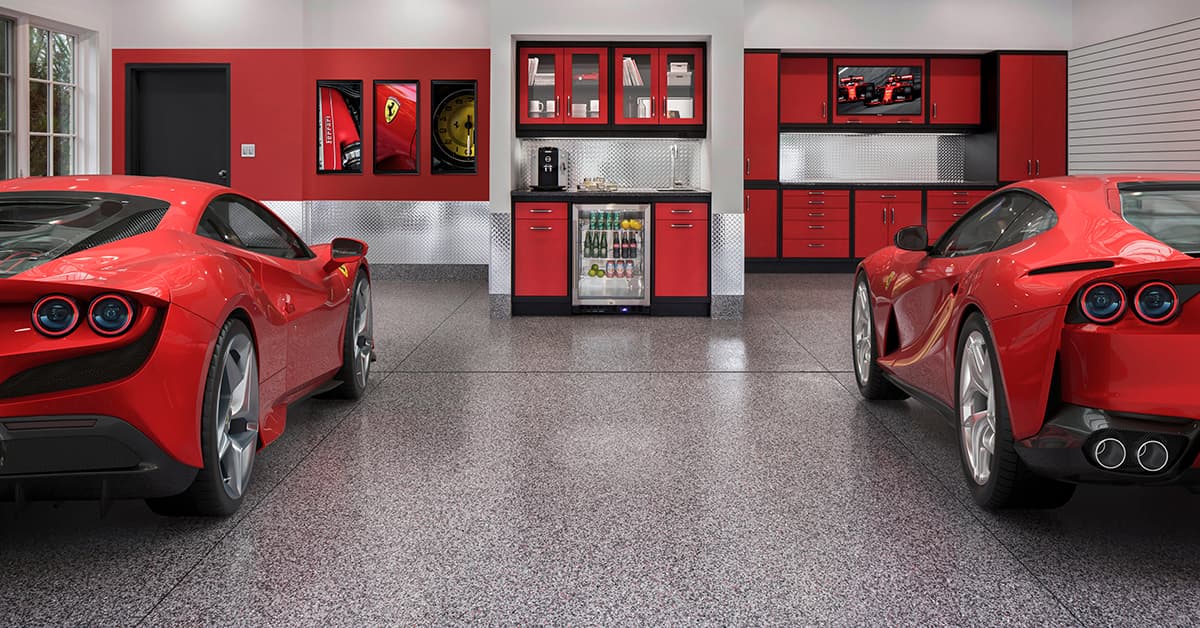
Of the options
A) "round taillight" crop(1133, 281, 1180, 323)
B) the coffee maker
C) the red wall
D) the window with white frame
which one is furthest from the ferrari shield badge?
"round taillight" crop(1133, 281, 1180, 323)

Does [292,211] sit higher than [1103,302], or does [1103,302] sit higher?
[292,211]

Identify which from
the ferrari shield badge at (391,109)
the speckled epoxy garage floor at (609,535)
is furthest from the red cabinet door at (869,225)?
the speckled epoxy garage floor at (609,535)

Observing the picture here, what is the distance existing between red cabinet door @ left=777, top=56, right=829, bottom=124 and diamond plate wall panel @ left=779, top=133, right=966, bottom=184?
44cm

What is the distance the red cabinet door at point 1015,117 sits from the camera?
1309cm

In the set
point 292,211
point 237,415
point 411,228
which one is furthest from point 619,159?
point 237,415

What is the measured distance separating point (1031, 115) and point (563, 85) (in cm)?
707

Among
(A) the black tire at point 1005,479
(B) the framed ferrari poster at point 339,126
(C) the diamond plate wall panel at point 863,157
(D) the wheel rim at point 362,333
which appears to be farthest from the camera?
(C) the diamond plate wall panel at point 863,157

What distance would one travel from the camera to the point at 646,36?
915 cm

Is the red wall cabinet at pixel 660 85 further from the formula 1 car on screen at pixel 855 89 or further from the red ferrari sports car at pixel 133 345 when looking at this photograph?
the red ferrari sports car at pixel 133 345

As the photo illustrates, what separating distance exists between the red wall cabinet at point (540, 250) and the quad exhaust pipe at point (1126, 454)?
6.67 meters

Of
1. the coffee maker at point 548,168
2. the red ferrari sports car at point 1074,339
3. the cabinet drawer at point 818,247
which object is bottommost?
the red ferrari sports car at point 1074,339

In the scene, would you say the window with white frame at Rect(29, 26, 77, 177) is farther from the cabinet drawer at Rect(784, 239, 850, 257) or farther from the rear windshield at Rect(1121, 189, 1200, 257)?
the rear windshield at Rect(1121, 189, 1200, 257)

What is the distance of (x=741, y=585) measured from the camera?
8.21 ft

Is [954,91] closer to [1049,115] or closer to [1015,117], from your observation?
[1015,117]
